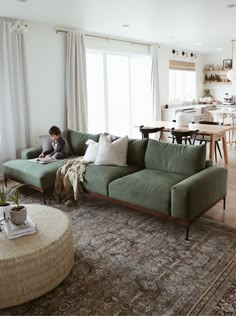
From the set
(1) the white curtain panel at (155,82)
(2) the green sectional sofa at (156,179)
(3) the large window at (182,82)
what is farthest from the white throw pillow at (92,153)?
(3) the large window at (182,82)

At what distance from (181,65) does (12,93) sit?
591cm

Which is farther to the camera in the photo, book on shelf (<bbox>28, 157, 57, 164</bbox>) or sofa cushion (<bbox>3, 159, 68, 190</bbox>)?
book on shelf (<bbox>28, 157, 57, 164</bbox>)

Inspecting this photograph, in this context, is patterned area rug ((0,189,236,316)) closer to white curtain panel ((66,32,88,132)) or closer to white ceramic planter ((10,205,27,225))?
white ceramic planter ((10,205,27,225))

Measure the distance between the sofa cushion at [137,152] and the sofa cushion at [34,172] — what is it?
983 mm

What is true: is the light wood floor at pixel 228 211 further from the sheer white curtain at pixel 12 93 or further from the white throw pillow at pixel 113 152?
the sheer white curtain at pixel 12 93

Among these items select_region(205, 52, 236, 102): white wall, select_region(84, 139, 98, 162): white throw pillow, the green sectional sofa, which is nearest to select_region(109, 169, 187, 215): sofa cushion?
the green sectional sofa

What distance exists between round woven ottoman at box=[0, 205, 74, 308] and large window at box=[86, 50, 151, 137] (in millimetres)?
4566

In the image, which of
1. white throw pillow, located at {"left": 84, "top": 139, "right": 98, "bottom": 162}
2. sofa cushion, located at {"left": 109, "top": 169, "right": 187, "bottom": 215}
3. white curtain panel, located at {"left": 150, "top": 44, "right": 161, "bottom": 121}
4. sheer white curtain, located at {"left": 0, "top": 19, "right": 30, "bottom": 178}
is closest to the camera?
sofa cushion, located at {"left": 109, "top": 169, "right": 187, "bottom": 215}

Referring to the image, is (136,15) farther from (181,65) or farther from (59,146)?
(181,65)

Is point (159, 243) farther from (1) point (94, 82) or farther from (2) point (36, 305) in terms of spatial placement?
(1) point (94, 82)

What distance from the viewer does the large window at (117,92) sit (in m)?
6.73

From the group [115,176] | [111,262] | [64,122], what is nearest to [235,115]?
[64,122]

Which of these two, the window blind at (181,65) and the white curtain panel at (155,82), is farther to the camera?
the window blind at (181,65)

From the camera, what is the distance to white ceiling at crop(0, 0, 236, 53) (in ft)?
13.5
